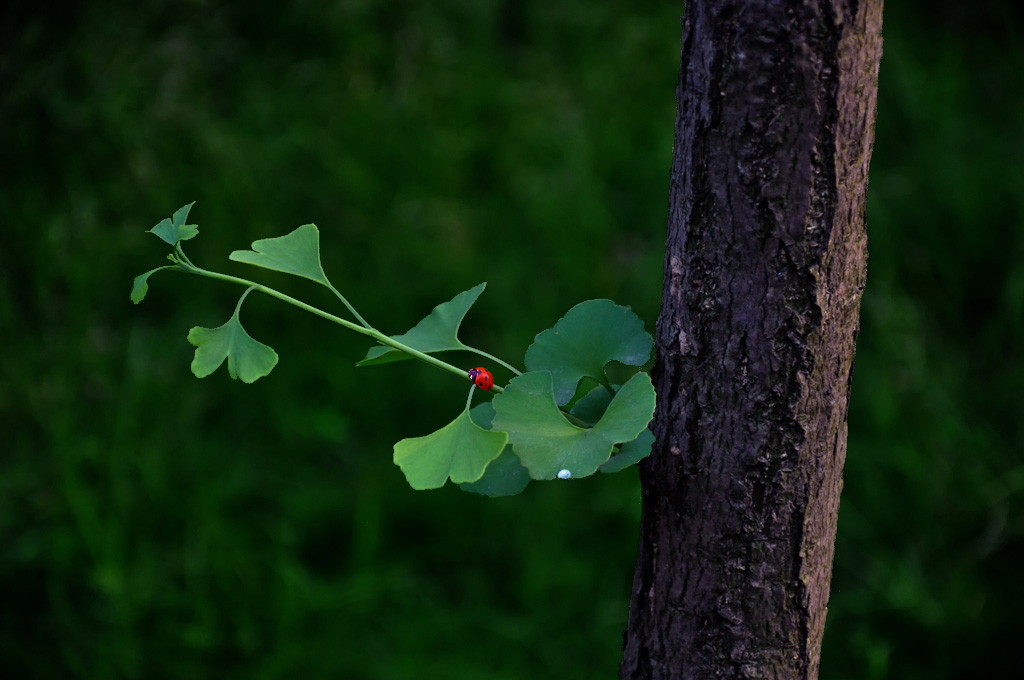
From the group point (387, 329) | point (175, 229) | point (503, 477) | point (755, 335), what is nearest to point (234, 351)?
point (175, 229)

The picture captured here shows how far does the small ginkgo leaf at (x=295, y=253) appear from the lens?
61 centimetres

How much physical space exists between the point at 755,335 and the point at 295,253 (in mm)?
338

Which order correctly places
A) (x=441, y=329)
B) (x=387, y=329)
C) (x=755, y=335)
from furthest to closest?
(x=387, y=329)
(x=441, y=329)
(x=755, y=335)

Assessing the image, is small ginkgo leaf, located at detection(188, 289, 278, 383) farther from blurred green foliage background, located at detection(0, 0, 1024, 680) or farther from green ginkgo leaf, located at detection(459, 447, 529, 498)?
blurred green foliage background, located at detection(0, 0, 1024, 680)

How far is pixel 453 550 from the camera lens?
169cm

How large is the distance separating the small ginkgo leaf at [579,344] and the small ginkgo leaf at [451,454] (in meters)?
0.10

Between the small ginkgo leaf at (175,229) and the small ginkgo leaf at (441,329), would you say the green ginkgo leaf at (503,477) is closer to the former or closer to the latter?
the small ginkgo leaf at (441,329)

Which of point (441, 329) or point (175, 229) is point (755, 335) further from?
point (175, 229)

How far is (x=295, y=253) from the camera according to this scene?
629mm

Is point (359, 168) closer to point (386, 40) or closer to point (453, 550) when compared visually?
point (386, 40)

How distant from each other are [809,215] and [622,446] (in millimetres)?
197

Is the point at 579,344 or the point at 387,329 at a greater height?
the point at 387,329

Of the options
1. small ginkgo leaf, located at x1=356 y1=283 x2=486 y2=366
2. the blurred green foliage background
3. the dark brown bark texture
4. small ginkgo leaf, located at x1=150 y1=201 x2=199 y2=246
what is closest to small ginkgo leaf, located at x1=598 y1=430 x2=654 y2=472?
the dark brown bark texture

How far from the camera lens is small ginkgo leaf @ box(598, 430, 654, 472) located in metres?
0.55
